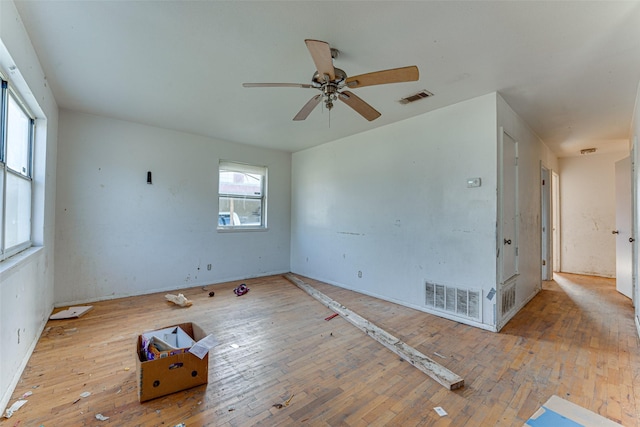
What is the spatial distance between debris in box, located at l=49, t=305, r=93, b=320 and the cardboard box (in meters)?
1.92

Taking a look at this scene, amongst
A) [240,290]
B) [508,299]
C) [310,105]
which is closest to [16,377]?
[240,290]

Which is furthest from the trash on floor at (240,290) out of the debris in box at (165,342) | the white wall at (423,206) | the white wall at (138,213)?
the debris in box at (165,342)

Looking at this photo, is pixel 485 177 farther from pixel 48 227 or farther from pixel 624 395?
pixel 48 227

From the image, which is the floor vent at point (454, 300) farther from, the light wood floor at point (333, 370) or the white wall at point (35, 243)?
the white wall at point (35, 243)

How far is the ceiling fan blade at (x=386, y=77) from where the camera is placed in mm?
1863

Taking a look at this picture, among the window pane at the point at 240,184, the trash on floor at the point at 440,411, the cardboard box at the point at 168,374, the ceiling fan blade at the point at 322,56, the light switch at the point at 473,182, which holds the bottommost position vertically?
the trash on floor at the point at 440,411

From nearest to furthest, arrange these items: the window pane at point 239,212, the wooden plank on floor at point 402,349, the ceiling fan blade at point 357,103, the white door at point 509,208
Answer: the wooden plank on floor at point 402,349 < the ceiling fan blade at point 357,103 < the white door at point 509,208 < the window pane at point 239,212

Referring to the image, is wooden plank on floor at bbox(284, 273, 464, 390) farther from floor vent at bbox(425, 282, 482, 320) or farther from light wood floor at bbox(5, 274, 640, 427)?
floor vent at bbox(425, 282, 482, 320)

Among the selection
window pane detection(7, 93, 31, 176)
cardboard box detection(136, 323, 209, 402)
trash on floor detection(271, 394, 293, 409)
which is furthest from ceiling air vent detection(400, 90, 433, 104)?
window pane detection(7, 93, 31, 176)

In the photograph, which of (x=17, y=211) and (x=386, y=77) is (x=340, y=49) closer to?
Result: (x=386, y=77)

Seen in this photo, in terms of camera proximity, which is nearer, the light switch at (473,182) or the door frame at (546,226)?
the light switch at (473,182)

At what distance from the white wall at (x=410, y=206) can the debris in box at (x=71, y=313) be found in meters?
3.42

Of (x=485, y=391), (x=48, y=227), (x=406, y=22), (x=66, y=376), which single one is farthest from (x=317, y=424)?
(x=48, y=227)

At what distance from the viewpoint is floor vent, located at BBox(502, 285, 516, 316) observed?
311cm
